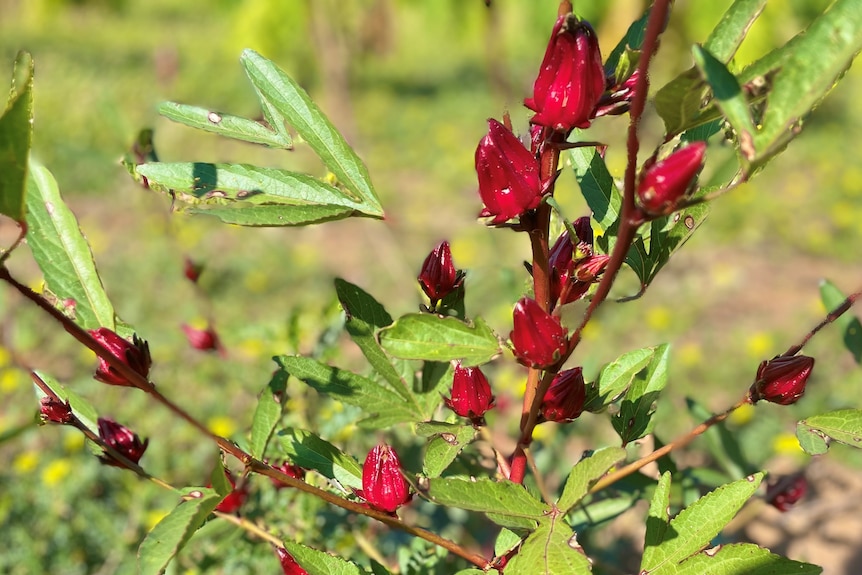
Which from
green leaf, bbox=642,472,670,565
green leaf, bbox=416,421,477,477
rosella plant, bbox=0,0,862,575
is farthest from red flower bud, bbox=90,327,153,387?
green leaf, bbox=642,472,670,565

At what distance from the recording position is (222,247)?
340cm

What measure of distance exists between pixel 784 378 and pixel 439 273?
302 millimetres

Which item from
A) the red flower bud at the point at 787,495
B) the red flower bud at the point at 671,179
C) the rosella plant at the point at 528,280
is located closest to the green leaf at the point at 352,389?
the rosella plant at the point at 528,280

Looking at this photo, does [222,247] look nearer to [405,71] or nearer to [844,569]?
[844,569]

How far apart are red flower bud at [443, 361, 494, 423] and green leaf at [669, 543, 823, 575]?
210 millimetres

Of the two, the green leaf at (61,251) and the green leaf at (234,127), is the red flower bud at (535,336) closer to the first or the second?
the green leaf at (234,127)

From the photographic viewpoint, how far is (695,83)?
0.43 meters

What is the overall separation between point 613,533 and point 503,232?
5.79 ft

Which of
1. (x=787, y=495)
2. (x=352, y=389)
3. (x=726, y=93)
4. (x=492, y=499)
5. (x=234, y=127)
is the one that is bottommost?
(x=787, y=495)

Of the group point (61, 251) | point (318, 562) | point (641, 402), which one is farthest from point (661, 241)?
point (61, 251)

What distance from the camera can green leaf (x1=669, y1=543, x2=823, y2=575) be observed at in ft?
1.96

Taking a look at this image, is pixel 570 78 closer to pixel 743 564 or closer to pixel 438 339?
pixel 438 339

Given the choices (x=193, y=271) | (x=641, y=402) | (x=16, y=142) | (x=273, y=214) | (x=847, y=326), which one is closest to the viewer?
(x=16, y=142)

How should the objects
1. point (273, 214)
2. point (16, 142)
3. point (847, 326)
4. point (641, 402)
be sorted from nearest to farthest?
point (16, 142)
point (273, 214)
point (641, 402)
point (847, 326)
